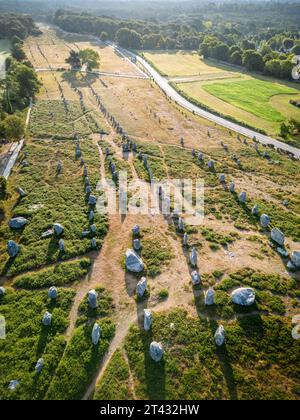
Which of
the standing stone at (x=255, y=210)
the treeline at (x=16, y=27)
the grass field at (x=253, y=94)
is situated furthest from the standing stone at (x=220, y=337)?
the treeline at (x=16, y=27)

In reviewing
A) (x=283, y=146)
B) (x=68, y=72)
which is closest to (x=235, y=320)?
(x=283, y=146)

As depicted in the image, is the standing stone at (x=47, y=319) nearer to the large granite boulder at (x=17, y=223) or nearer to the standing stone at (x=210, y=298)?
the standing stone at (x=210, y=298)

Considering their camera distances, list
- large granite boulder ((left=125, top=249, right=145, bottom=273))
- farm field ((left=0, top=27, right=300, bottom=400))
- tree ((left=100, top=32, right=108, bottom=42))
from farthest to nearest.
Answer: tree ((left=100, top=32, right=108, bottom=42))
large granite boulder ((left=125, top=249, right=145, bottom=273))
farm field ((left=0, top=27, right=300, bottom=400))

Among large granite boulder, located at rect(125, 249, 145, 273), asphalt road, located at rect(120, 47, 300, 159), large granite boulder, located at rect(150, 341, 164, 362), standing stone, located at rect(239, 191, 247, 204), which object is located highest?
asphalt road, located at rect(120, 47, 300, 159)

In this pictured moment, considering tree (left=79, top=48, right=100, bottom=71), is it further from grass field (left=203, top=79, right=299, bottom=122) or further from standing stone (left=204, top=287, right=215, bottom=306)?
standing stone (left=204, top=287, right=215, bottom=306)

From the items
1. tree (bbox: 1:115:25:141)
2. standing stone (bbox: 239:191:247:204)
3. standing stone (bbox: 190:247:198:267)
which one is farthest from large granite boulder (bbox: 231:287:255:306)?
tree (bbox: 1:115:25:141)
